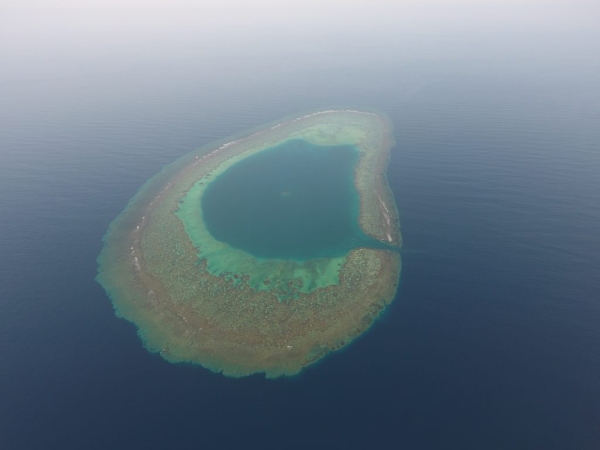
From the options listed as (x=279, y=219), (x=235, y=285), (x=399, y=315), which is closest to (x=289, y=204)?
(x=279, y=219)

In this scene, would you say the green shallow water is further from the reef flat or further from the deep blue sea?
the deep blue sea

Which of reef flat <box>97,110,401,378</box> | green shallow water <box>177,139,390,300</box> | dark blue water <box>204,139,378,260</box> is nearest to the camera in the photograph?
reef flat <box>97,110,401,378</box>

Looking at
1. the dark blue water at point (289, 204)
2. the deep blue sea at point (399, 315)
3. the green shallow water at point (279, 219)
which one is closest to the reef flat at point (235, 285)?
the green shallow water at point (279, 219)

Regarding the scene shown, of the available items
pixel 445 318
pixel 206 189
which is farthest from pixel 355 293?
pixel 206 189

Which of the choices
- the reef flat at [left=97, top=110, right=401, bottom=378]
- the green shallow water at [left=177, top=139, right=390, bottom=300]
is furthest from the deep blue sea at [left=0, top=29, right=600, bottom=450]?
the green shallow water at [left=177, top=139, right=390, bottom=300]

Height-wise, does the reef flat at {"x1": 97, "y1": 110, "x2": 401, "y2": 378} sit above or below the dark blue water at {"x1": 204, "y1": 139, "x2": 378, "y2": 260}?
below

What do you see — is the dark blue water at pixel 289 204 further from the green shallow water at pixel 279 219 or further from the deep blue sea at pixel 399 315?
the deep blue sea at pixel 399 315

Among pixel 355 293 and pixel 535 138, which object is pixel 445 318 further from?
pixel 535 138
